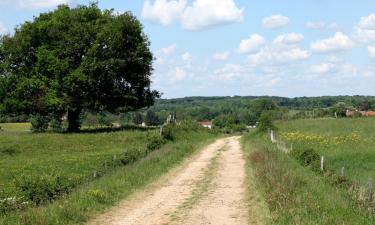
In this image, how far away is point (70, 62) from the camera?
48469mm

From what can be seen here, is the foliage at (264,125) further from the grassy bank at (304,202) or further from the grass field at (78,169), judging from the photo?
the grassy bank at (304,202)

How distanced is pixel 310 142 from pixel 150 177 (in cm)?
2022

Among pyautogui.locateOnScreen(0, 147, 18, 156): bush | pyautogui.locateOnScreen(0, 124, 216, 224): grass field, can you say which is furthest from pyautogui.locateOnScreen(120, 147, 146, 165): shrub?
pyautogui.locateOnScreen(0, 147, 18, 156): bush

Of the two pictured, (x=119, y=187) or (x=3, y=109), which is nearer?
(x=119, y=187)

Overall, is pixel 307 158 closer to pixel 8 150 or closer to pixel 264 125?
pixel 8 150

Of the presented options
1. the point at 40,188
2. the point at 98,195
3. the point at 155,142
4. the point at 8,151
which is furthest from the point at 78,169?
the point at 155,142

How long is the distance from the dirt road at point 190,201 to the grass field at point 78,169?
2.29ft

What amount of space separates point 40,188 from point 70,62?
33.1 meters

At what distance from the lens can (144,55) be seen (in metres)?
52.2

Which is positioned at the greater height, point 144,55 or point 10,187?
point 144,55

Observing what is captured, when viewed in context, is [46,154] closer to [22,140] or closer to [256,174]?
[22,140]

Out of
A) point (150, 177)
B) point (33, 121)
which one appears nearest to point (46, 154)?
point (150, 177)

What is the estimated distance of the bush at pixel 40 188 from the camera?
639 inches

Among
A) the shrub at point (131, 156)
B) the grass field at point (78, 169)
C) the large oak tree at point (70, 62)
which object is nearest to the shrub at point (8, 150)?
the grass field at point (78, 169)
